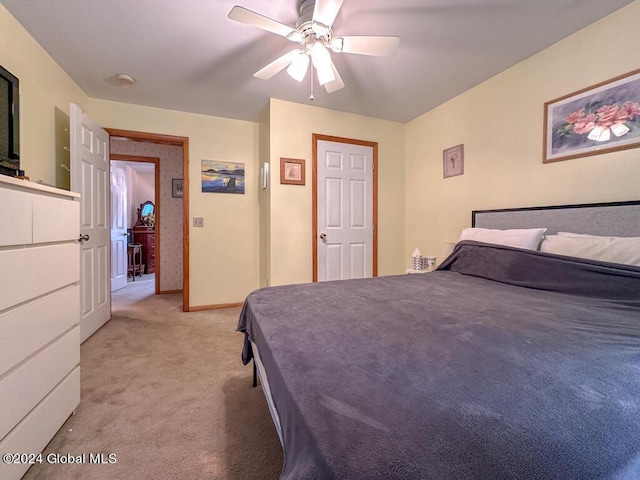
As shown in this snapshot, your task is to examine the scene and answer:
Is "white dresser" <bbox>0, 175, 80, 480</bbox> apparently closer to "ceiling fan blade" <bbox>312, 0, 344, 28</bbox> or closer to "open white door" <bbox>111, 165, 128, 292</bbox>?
"ceiling fan blade" <bbox>312, 0, 344, 28</bbox>

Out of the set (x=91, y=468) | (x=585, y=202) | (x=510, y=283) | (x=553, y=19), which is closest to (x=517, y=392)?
(x=510, y=283)

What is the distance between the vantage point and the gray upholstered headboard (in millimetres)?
1636

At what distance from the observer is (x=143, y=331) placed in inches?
104

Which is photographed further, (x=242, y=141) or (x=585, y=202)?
(x=242, y=141)

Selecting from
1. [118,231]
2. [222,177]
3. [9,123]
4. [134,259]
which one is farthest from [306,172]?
[134,259]

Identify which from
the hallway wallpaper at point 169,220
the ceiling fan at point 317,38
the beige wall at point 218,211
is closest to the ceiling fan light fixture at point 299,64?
the ceiling fan at point 317,38

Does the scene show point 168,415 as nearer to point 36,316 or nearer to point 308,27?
point 36,316

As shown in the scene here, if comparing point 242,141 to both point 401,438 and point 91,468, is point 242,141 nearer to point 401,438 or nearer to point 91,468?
point 91,468

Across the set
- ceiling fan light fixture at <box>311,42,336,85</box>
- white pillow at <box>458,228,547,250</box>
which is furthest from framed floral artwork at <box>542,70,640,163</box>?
ceiling fan light fixture at <box>311,42,336,85</box>

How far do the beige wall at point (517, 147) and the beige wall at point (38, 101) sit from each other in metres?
3.67

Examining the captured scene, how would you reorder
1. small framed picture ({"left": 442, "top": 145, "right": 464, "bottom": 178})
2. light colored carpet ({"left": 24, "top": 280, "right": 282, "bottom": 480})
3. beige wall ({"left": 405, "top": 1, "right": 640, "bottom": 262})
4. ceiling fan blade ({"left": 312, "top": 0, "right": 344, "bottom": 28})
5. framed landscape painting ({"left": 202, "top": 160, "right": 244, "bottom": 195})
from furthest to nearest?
1. framed landscape painting ({"left": 202, "top": 160, "right": 244, "bottom": 195})
2. small framed picture ({"left": 442, "top": 145, "right": 464, "bottom": 178})
3. beige wall ({"left": 405, "top": 1, "right": 640, "bottom": 262})
4. ceiling fan blade ({"left": 312, "top": 0, "right": 344, "bottom": 28})
5. light colored carpet ({"left": 24, "top": 280, "right": 282, "bottom": 480})

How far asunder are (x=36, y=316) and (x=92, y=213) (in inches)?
70.2

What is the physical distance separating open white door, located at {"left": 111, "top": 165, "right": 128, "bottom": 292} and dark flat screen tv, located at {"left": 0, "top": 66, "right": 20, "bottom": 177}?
116 inches

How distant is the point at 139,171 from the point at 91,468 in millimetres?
6557
